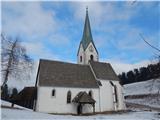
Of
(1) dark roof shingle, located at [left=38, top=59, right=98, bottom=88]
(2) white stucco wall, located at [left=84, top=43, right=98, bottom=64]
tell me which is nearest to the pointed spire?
(2) white stucco wall, located at [left=84, top=43, right=98, bottom=64]

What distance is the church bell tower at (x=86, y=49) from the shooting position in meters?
43.5

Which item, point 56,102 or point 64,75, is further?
point 64,75

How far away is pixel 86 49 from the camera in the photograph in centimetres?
4388

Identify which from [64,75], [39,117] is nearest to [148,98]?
[64,75]

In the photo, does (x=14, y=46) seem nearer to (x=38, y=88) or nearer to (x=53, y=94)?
(x=38, y=88)

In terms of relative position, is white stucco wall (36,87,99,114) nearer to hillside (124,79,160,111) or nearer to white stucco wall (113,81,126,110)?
white stucco wall (113,81,126,110)

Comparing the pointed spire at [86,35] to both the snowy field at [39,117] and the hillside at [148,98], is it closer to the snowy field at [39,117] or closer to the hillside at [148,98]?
the hillside at [148,98]

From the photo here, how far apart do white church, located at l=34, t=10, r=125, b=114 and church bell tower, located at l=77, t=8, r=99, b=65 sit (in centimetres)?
475

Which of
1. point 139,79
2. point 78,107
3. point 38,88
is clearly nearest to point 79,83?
point 78,107

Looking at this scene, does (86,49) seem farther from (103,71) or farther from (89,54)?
(103,71)

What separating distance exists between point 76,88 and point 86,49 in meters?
14.6

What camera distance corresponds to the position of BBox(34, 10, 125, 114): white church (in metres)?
28.5

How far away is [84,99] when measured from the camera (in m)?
29.4

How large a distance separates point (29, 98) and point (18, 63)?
7420 mm
